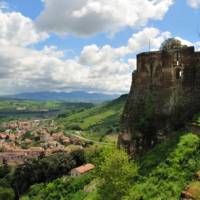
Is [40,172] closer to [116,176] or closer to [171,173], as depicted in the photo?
[116,176]

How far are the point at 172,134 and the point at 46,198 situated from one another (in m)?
Answer: 39.7

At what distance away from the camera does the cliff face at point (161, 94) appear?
5603 cm

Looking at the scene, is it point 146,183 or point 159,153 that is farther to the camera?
Result: point 159,153

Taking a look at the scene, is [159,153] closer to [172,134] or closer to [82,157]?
[172,134]

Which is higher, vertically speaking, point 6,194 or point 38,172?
point 38,172

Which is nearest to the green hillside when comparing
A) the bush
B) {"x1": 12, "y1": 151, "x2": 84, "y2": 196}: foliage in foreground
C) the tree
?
the tree

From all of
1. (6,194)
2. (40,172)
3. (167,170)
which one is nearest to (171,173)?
(167,170)

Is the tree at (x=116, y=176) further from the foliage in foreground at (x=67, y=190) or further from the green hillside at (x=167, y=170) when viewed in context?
the foliage in foreground at (x=67, y=190)

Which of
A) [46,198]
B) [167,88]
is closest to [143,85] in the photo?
[167,88]

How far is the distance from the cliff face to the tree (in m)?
11.7

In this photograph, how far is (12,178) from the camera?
11988cm

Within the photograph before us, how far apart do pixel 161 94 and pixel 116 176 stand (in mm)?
17071

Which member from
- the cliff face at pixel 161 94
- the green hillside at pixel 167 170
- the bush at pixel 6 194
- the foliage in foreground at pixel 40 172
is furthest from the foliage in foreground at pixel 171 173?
the foliage in foreground at pixel 40 172

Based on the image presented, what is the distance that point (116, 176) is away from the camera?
46875 millimetres
